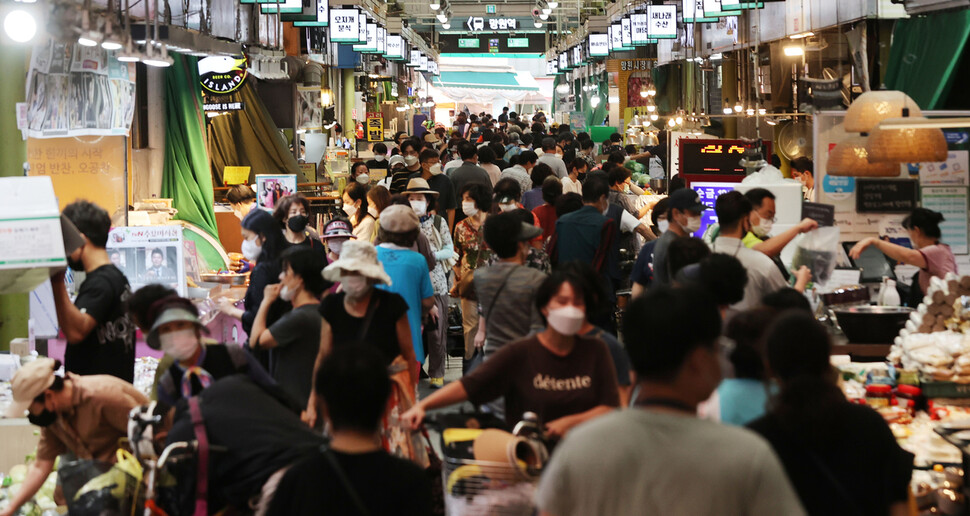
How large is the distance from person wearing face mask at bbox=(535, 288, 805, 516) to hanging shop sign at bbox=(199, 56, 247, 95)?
13.1 m

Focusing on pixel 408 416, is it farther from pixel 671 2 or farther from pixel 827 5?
pixel 671 2

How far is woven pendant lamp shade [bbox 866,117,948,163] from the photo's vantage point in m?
6.92

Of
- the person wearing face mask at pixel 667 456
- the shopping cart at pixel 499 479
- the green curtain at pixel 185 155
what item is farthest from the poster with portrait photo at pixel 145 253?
the person wearing face mask at pixel 667 456

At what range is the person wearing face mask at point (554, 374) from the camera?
4184mm

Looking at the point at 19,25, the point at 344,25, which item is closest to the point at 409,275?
the point at 19,25

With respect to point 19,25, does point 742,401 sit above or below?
below

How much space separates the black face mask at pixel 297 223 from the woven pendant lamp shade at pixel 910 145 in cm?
388

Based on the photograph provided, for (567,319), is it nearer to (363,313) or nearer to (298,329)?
(363,313)

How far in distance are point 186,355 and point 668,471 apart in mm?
2473

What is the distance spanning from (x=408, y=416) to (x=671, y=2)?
62.0ft

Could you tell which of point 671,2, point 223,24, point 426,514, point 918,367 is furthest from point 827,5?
point 426,514

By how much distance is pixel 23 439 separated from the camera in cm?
639

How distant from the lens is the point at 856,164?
7699mm

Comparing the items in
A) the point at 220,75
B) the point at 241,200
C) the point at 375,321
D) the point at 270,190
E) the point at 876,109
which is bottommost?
the point at 375,321
